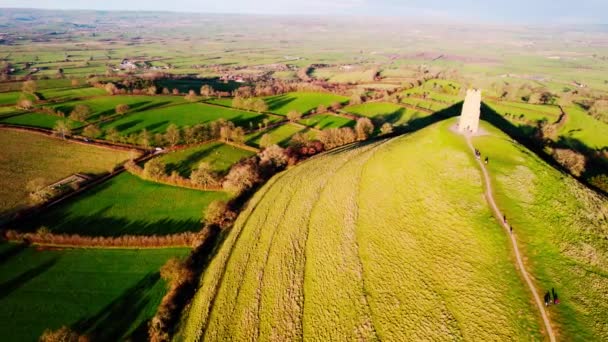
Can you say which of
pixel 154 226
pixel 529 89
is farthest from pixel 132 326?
pixel 529 89

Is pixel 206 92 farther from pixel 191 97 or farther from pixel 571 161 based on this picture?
pixel 571 161

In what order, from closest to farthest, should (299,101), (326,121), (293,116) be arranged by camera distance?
(293,116), (326,121), (299,101)

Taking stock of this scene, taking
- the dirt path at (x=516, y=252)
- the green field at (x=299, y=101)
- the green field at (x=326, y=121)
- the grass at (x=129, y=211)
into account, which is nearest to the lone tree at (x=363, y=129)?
the green field at (x=326, y=121)

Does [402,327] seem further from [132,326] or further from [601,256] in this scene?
[132,326]

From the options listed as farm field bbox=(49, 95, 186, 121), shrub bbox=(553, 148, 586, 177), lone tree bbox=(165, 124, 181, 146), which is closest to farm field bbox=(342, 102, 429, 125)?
shrub bbox=(553, 148, 586, 177)

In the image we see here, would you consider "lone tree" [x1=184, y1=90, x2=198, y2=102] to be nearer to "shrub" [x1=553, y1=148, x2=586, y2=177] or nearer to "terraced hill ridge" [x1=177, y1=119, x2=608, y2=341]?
"terraced hill ridge" [x1=177, y1=119, x2=608, y2=341]

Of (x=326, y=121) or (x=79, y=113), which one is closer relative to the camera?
(x=79, y=113)

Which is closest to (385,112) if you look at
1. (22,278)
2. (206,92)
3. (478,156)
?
(478,156)
